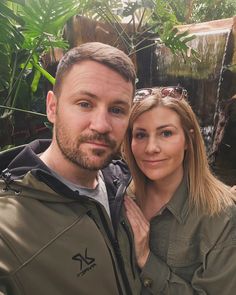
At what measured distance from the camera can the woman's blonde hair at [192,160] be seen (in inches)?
62.1

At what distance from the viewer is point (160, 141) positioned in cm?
164

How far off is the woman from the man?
151 mm

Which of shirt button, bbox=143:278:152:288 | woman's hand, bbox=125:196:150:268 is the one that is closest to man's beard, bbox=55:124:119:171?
woman's hand, bbox=125:196:150:268

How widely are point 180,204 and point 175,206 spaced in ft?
0.12

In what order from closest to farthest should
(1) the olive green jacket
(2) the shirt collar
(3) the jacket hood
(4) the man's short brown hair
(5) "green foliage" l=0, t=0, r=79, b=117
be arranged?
(1) the olive green jacket < (3) the jacket hood < (4) the man's short brown hair < (2) the shirt collar < (5) "green foliage" l=0, t=0, r=79, b=117

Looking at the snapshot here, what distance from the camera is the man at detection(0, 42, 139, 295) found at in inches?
40.5

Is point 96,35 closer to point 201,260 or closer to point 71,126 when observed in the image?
point 71,126

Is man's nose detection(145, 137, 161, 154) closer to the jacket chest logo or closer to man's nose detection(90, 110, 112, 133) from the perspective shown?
man's nose detection(90, 110, 112, 133)

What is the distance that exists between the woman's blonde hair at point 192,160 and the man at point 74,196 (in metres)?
0.21

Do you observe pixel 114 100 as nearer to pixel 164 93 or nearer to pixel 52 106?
pixel 52 106

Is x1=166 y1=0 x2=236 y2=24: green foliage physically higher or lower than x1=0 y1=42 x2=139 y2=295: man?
higher

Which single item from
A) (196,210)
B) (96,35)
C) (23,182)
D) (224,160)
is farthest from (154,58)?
(23,182)

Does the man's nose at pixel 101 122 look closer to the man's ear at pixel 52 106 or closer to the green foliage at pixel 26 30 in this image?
the man's ear at pixel 52 106

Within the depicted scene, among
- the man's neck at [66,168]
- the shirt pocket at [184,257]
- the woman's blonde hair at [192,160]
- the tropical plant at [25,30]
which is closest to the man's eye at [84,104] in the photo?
the man's neck at [66,168]
